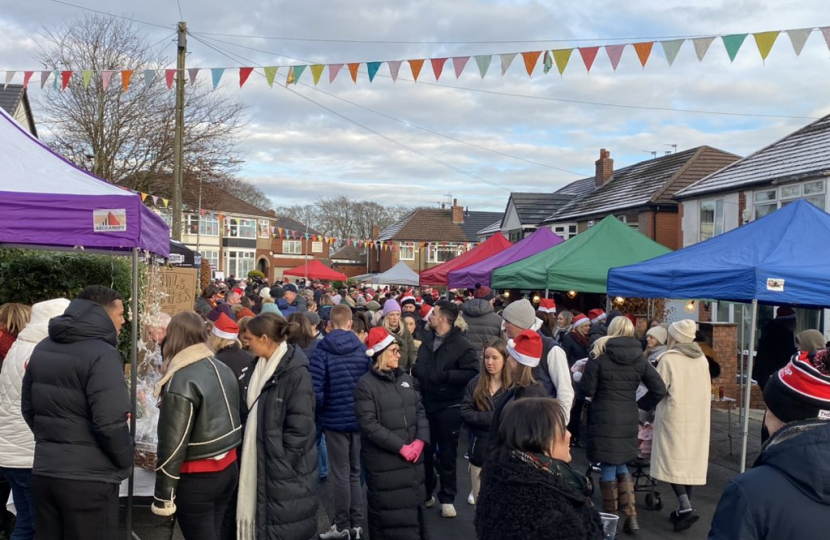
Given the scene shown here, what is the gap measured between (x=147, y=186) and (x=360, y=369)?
19976 millimetres

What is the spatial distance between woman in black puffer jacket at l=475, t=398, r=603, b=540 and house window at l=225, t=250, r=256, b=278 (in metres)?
60.1

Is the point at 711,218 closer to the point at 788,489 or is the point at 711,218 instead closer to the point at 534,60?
the point at 534,60

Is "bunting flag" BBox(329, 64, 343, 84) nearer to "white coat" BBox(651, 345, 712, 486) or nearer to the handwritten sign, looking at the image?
Answer: the handwritten sign

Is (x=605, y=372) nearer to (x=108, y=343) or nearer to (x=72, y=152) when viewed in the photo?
(x=108, y=343)

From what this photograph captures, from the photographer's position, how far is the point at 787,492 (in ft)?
6.25

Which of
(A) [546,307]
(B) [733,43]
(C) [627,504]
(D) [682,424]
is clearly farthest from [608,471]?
(B) [733,43]

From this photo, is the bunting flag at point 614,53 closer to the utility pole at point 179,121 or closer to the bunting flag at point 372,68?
the bunting flag at point 372,68

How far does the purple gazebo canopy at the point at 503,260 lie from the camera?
15992mm

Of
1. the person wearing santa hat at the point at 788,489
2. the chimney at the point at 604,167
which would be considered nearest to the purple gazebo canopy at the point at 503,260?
the person wearing santa hat at the point at 788,489

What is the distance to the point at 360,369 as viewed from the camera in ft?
→ 18.2

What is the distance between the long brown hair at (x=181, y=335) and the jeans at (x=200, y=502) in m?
0.75

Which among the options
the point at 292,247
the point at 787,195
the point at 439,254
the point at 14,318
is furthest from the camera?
the point at 292,247

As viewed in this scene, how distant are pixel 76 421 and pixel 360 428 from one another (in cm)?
185

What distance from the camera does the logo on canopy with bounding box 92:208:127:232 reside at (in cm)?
475
